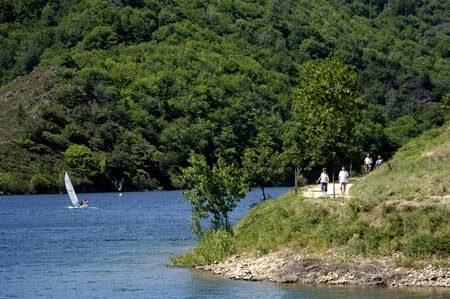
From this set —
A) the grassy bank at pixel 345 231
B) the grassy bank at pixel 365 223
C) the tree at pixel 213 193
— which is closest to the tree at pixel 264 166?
the grassy bank at pixel 365 223

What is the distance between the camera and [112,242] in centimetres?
8000

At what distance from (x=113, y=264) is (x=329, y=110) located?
57.1 feet

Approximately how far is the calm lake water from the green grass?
30.8 ft

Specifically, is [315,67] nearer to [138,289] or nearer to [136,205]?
[138,289]

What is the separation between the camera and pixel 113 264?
62.7m

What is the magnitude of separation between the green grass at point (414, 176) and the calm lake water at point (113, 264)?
9387 mm

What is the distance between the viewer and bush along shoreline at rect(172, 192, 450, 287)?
47.4m

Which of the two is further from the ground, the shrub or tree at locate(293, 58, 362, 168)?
tree at locate(293, 58, 362, 168)

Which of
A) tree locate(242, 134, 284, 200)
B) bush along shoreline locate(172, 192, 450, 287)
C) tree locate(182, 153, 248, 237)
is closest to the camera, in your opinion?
bush along shoreline locate(172, 192, 450, 287)

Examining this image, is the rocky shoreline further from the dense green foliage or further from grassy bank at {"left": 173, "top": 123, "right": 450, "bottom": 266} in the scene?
the dense green foliage

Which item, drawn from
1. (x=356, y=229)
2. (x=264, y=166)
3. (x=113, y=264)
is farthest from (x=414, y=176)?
(x=264, y=166)

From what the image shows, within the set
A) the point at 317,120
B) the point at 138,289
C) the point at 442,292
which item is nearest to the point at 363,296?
the point at 442,292

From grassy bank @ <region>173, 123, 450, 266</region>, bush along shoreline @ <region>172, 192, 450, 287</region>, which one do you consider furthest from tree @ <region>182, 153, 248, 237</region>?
bush along shoreline @ <region>172, 192, 450, 287</region>

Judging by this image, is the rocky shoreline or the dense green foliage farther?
the dense green foliage
